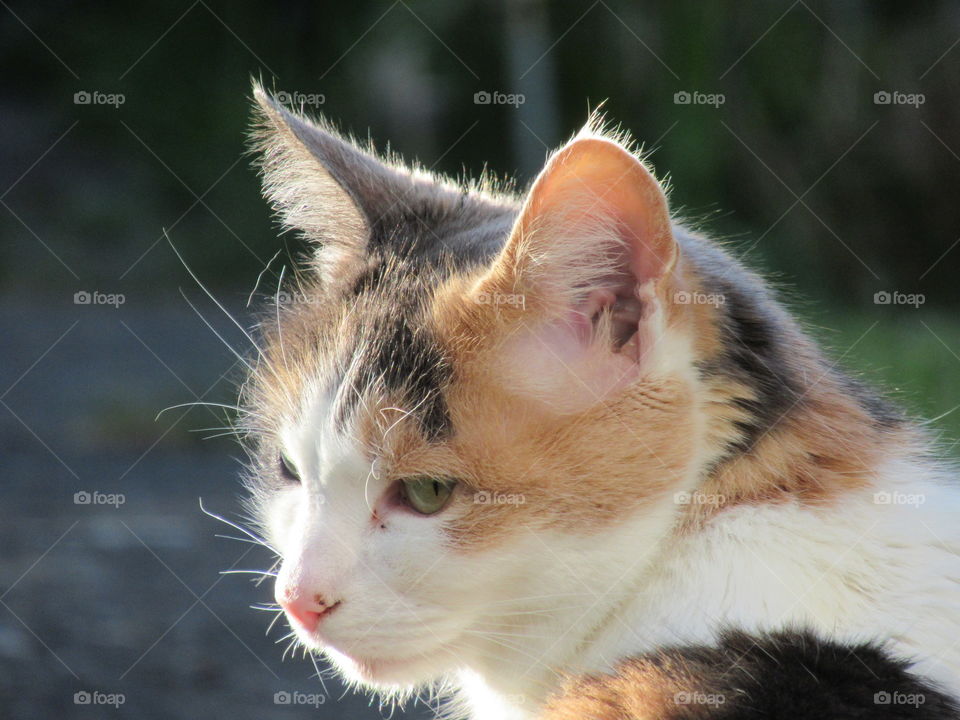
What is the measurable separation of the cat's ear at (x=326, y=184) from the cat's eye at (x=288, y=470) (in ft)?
1.30

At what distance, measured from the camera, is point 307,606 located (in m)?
1.78

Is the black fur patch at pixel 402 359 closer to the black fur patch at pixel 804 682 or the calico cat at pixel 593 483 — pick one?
the calico cat at pixel 593 483

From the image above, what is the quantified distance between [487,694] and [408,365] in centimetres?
68

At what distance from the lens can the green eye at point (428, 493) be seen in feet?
5.92

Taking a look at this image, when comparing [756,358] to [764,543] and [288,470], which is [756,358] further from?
[288,470]

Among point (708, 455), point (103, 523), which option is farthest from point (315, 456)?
point (103, 523)

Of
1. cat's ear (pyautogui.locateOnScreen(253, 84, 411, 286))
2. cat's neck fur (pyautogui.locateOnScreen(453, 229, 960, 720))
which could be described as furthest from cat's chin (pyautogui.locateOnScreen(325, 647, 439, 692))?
cat's ear (pyautogui.locateOnScreen(253, 84, 411, 286))

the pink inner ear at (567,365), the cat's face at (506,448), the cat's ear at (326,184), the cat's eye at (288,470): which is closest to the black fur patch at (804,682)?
the cat's face at (506,448)

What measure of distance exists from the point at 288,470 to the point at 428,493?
49 cm

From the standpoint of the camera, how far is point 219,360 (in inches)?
288

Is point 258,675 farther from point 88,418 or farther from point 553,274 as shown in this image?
point 88,418

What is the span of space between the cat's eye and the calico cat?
190mm

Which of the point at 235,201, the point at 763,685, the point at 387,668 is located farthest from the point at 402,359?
the point at 235,201

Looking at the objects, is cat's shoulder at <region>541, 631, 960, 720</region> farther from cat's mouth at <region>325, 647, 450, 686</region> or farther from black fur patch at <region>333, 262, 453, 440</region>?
black fur patch at <region>333, 262, 453, 440</region>
